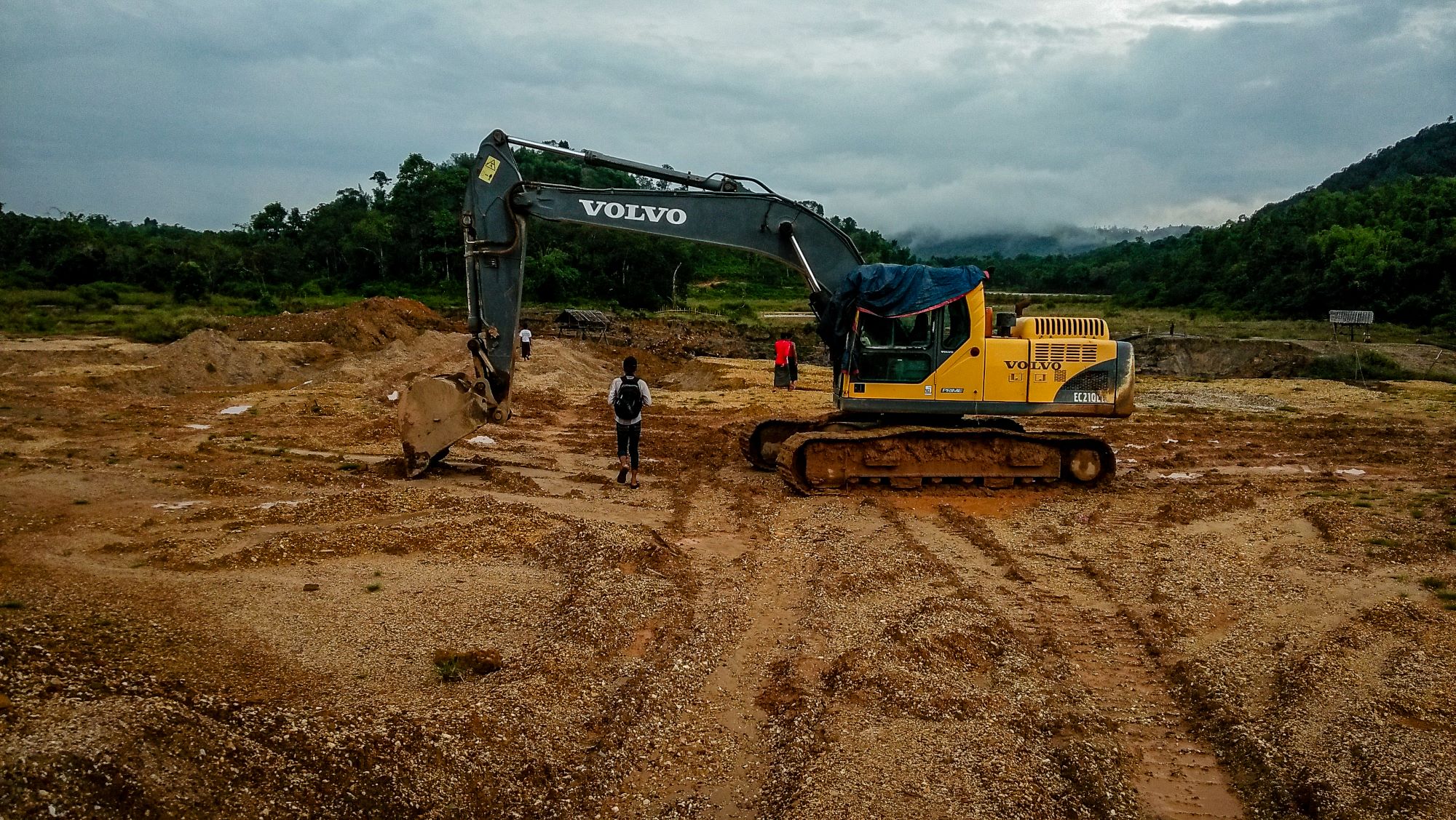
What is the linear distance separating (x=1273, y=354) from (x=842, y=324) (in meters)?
26.0

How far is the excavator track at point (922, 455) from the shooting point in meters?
11.8

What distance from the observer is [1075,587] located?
8.34 metres

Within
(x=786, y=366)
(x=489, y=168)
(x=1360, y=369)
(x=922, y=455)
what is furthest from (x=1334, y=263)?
(x=489, y=168)

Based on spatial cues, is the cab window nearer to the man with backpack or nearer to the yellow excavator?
the yellow excavator

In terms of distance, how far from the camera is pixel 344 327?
28266 millimetres

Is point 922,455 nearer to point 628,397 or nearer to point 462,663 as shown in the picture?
point 628,397

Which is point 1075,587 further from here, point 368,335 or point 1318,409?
point 368,335

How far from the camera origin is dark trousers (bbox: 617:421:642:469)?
39.7 feet

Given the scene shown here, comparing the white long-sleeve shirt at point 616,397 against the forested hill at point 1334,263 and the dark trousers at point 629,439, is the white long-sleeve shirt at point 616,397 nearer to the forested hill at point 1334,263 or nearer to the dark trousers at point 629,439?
the dark trousers at point 629,439

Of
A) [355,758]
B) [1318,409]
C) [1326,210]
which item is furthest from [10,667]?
[1326,210]

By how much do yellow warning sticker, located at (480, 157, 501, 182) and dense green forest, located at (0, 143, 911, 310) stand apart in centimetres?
3141

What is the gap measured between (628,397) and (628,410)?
213 mm

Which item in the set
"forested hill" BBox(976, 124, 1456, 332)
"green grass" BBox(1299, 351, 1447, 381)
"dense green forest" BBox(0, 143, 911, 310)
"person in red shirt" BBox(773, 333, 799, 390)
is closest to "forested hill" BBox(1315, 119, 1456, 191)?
"forested hill" BBox(976, 124, 1456, 332)

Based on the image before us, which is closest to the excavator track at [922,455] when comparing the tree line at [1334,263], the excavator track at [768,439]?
the excavator track at [768,439]
